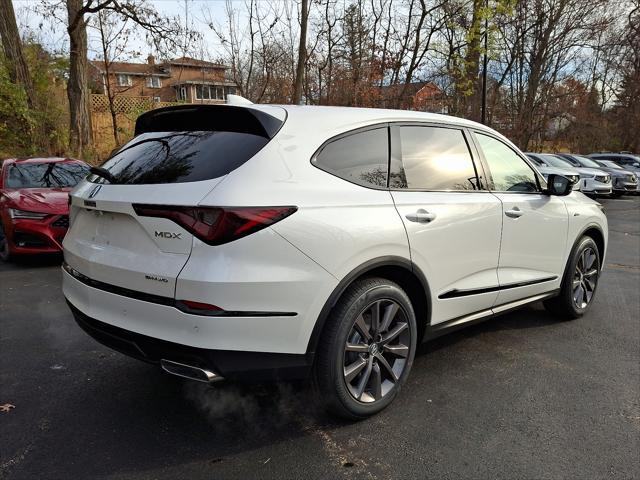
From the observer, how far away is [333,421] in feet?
8.99

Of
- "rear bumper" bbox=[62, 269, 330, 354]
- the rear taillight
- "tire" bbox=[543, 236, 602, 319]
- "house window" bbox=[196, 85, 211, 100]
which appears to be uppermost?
"house window" bbox=[196, 85, 211, 100]

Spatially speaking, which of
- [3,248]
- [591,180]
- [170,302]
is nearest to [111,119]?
[3,248]

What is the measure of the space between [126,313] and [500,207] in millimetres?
2579

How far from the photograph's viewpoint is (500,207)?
135 inches

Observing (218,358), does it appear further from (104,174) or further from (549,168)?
(549,168)

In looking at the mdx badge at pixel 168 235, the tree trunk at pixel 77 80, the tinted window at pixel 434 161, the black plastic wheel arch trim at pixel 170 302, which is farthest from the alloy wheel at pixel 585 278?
the tree trunk at pixel 77 80

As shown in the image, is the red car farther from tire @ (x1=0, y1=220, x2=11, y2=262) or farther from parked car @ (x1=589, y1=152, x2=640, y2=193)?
parked car @ (x1=589, y1=152, x2=640, y2=193)

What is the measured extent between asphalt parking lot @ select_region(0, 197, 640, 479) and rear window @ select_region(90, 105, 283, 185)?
1.38 meters

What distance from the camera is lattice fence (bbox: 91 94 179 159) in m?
18.0

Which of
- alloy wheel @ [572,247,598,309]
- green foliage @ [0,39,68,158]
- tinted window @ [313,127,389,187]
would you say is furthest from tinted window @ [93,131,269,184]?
green foliage @ [0,39,68,158]

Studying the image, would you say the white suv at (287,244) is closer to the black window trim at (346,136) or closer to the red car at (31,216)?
the black window trim at (346,136)

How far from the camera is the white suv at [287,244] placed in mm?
2148

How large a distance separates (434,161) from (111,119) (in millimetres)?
20113

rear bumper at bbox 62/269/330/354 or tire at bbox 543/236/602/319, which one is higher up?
rear bumper at bbox 62/269/330/354
